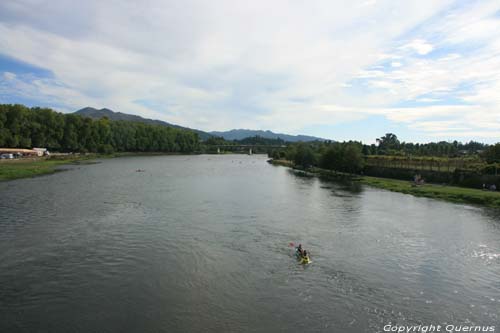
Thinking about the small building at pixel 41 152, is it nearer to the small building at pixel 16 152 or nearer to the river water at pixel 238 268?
the small building at pixel 16 152

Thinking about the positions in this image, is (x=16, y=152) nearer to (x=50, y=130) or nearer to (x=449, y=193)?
(x=50, y=130)

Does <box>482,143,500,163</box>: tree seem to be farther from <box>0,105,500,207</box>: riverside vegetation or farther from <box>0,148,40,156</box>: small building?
<box>0,148,40,156</box>: small building

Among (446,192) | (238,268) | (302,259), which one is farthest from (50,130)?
(302,259)

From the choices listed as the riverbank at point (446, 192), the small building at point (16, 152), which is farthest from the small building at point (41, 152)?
the riverbank at point (446, 192)

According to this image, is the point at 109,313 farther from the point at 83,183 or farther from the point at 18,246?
the point at 83,183

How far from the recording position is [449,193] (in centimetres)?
6319

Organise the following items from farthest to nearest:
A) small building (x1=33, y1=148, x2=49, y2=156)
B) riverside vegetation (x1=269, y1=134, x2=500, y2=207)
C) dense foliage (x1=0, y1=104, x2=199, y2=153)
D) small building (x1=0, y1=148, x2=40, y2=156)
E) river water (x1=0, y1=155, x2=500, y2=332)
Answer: small building (x1=33, y1=148, x2=49, y2=156), dense foliage (x1=0, y1=104, x2=199, y2=153), small building (x1=0, y1=148, x2=40, y2=156), riverside vegetation (x1=269, y1=134, x2=500, y2=207), river water (x1=0, y1=155, x2=500, y2=332)

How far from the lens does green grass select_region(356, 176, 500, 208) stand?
186 feet

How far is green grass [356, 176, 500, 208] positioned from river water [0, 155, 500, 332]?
24.1 feet

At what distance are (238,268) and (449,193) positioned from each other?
51851mm

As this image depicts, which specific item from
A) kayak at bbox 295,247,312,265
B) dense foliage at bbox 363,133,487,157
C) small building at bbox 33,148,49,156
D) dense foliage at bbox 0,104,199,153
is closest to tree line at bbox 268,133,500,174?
dense foliage at bbox 363,133,487,157

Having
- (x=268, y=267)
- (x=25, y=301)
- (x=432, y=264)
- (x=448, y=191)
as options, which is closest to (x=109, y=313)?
(x=25, y=301)

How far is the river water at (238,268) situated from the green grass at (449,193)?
24.1ft

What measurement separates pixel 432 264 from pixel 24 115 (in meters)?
158
